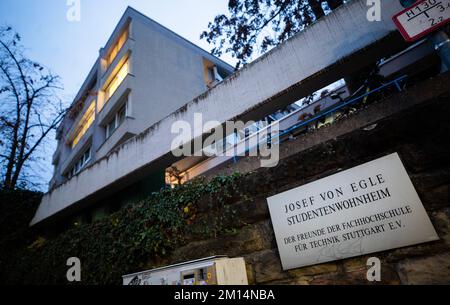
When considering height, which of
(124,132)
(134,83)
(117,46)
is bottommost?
(124,132)

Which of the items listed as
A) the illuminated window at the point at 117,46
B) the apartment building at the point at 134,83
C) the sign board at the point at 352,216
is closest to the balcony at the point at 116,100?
the apartment building at the point at 134,83

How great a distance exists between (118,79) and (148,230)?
13.1 m

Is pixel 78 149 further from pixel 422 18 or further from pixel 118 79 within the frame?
pixel 422 18

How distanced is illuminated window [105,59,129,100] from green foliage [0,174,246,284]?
418 inches

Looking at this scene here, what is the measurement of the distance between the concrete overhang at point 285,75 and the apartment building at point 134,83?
4.76 metres

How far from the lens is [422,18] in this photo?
2.32m

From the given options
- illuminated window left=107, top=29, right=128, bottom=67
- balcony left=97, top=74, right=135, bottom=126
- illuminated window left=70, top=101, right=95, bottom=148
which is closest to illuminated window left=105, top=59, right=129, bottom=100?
balcony left=97, top=74, right=135, bottom=126

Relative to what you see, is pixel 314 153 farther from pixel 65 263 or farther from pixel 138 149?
pixel 65 263

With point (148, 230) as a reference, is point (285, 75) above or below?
above

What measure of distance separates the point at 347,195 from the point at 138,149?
21.2 ft

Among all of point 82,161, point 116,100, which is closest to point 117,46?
point 116,100

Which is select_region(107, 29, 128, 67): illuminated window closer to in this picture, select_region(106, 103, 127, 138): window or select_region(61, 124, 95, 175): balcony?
select_region(106, 103, 127, 138): window

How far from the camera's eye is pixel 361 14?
4.83 metres

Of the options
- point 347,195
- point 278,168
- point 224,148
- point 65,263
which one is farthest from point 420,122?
point 224,148
